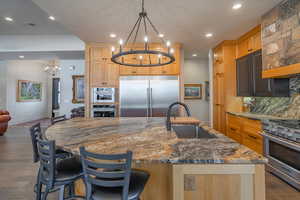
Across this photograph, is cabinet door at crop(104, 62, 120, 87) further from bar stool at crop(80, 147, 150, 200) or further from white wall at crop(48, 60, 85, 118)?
white wall at crop(48, 60, 85, 118)

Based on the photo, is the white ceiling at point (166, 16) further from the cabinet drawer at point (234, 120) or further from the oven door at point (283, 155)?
the oven door at point (283, 155)

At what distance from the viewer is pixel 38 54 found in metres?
6.37

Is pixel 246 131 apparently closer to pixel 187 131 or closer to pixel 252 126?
pixel 252 126

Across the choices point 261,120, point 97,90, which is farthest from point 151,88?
point 261,120

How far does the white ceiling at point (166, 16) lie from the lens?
8.69ft

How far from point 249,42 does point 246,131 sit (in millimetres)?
1980

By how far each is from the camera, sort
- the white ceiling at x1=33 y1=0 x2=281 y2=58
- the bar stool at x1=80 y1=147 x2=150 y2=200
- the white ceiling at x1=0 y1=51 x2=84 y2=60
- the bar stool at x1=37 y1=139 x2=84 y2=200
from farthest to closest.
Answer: the white ceiling at x1=0 y1=51 x2=84 y2=60
the white ceiling at x1=33 y1=0 x2=281 y2=58
the bar stool at x1=37 y1=139 x2=84 y2=200
the bar stool at x1=80 y1=147 x2=150 y2=200

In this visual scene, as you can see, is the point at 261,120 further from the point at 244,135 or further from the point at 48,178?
the point at 48,178

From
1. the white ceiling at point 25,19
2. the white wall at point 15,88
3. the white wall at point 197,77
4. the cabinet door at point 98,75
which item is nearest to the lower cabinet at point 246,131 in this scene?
the white wall at point 197,77


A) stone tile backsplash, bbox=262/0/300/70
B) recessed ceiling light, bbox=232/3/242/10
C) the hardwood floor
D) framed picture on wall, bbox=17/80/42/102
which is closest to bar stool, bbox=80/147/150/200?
the hardwood floor

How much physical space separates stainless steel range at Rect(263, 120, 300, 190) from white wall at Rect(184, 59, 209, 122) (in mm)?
4101

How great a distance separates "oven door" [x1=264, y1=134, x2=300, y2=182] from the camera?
216 cm

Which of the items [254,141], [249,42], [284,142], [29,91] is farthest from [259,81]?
[29,91]

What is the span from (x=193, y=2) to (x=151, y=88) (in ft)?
7.50
